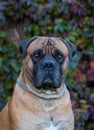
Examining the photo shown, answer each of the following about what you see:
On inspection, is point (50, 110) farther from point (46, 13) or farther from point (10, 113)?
point (46, 13)

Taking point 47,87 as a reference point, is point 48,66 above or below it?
above

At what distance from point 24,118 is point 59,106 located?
0.34m

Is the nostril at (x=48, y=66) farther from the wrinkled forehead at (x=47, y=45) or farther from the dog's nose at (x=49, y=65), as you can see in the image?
the wrinkled forehead at (x=47, y=45)

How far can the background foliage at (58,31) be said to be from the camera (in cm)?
607

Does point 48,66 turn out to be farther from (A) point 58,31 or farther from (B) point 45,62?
(A) point 58,31

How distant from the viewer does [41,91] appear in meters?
4.52

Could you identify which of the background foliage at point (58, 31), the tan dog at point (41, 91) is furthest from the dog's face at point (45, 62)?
the background foliage at point (58, 31)

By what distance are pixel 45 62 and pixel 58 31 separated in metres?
1.91

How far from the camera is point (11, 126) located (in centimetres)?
443

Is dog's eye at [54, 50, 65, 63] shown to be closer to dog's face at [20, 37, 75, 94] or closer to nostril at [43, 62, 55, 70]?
dog's face at [20, 37, 75, 94]

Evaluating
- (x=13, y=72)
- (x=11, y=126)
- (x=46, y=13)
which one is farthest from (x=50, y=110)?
(x=46, y=13)

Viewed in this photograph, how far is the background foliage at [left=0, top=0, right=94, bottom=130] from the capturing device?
19.9 ft

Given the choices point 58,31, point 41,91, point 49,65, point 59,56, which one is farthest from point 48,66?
point 58,31

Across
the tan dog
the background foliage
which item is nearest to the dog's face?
the tan dog
